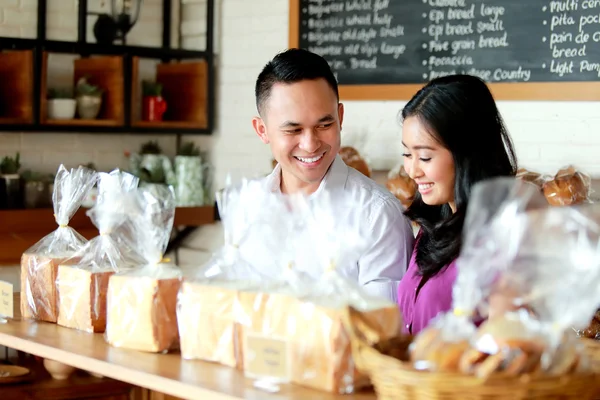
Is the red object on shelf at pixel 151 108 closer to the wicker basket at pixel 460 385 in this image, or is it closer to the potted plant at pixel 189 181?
the potted plant at pixel 189 181

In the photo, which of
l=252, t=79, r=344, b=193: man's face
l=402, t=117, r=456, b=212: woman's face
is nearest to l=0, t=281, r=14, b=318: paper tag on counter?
l=252, t=79, r=344, b=193: man's face

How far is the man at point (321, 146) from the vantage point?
2.41 meters

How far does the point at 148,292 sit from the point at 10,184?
2.27 metres

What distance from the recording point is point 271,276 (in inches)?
72.7

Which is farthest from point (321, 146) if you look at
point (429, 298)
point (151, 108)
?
point (151, 108)

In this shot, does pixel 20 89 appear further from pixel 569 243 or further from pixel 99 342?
pixel 569 243

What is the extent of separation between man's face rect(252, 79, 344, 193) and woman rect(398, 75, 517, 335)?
1.05 feet

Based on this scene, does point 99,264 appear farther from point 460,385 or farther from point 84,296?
point 460,385

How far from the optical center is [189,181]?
4508mm

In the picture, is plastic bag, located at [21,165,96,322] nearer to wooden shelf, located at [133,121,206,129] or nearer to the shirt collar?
the shirt collar

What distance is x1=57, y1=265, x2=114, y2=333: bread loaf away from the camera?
2146mm

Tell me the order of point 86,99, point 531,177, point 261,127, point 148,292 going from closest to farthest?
point 148,292 < point 261,127 < point 531,177 < point 86,99

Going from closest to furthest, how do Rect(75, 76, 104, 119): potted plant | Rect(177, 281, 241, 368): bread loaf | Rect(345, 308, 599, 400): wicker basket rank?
Rect(345, 308, 599, 400): wicker basket < Rect(177, 281, 241, 368): bread loaf < Rect(75, 76, 104, 119): potted plant

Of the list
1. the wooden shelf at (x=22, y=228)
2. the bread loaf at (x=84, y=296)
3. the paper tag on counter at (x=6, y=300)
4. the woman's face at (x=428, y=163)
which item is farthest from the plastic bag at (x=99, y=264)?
the wooden shelf at (x=22, y=228)
